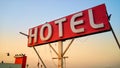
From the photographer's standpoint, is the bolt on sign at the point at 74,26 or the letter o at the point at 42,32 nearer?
the bolt on sign at the point at 74,26

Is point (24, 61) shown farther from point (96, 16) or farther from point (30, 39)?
point (96, 16)

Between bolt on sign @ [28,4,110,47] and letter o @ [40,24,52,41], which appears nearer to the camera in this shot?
bolt on sign @ [28,4,110,47]

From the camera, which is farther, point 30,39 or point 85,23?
point 30,39

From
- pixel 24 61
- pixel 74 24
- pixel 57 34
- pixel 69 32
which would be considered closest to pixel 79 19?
pixel 74 24

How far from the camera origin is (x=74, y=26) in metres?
7.37

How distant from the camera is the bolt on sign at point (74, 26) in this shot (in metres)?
6.61

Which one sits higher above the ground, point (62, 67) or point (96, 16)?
point (96, 16)

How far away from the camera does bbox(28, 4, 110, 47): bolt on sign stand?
661cm

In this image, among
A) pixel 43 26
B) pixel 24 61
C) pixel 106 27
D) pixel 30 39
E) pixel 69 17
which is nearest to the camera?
pixel 106 27

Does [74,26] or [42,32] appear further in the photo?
[42,32]

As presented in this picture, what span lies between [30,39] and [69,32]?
3.35 m

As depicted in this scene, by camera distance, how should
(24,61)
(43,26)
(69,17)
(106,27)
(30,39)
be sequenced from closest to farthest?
(106,27)
(69,17)
(43,26)
(30,39)
(24,61)

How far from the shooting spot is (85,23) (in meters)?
7.07

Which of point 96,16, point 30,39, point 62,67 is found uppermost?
point 96,16
